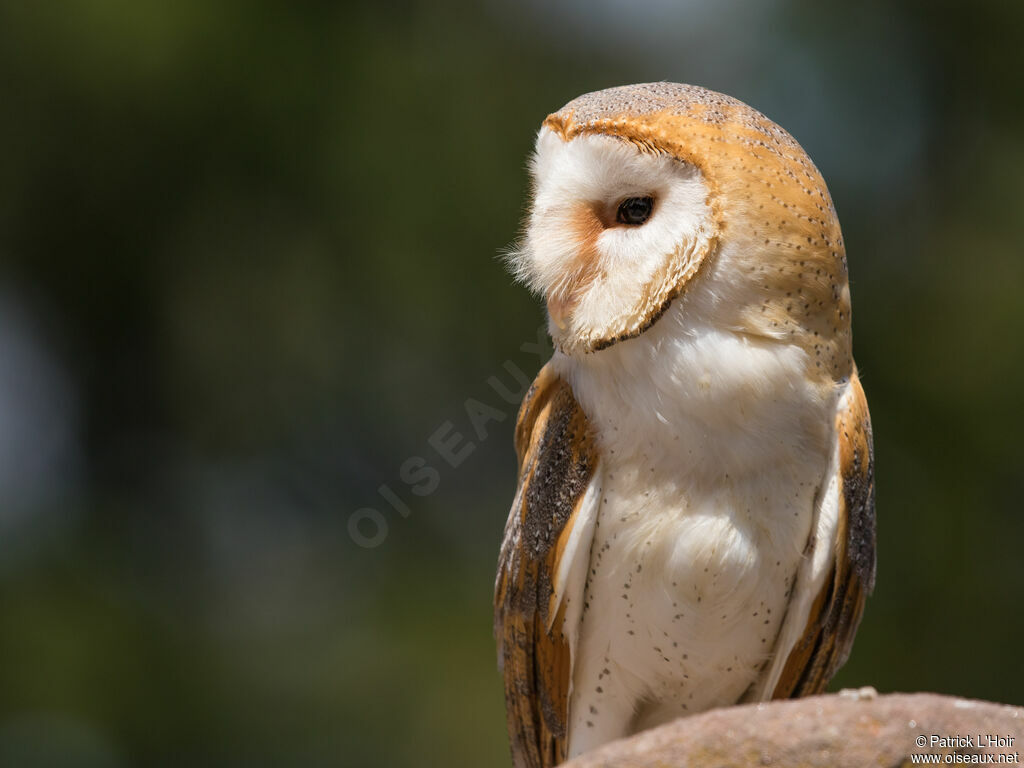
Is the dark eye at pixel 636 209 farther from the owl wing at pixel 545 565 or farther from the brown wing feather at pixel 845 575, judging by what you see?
the brown wing feather at pixel 845 575

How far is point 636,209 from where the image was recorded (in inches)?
60.7

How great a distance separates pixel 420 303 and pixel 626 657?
2.37 meters

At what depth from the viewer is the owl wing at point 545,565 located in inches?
66.0

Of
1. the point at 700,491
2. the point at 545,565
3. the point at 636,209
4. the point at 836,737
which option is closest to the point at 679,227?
the point at 636,209

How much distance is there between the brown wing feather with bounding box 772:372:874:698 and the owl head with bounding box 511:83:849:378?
0.39ft

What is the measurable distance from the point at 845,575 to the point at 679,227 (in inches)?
24.7

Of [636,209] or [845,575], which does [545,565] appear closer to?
[845,575]

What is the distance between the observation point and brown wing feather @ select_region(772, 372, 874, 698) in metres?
1.63

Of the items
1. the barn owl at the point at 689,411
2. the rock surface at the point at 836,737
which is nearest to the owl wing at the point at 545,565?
the barn owl at the point at 689,411

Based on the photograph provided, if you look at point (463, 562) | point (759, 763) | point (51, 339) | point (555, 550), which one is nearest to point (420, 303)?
point (463, 562)

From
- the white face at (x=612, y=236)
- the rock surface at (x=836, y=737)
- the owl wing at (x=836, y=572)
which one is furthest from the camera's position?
the owl wing at (x=836, y=572)

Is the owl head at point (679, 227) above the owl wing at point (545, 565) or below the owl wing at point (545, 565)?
above

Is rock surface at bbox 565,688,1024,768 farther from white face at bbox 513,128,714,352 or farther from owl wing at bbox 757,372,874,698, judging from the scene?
white face at bbox 513,128,714,352

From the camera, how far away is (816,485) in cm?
162
